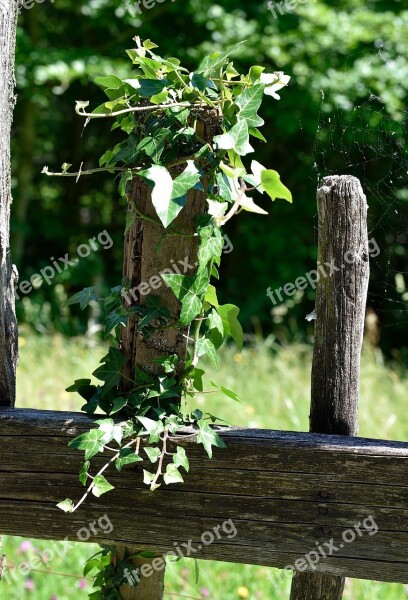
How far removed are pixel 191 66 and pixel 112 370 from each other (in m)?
5.70

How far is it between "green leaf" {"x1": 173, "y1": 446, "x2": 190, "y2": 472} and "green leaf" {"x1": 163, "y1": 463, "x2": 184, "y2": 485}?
0.01 m

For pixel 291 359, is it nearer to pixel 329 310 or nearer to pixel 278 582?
pixel 278 582

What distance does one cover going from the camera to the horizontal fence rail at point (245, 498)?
1530mm

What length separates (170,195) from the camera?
1410 mm

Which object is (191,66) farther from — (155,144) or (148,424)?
(148,424)

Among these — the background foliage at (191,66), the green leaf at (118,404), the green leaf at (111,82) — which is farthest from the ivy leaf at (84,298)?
the background foliage at (191,66)

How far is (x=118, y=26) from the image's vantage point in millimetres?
7117

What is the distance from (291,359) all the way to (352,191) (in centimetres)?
388

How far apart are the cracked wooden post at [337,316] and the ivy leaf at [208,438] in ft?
0.73

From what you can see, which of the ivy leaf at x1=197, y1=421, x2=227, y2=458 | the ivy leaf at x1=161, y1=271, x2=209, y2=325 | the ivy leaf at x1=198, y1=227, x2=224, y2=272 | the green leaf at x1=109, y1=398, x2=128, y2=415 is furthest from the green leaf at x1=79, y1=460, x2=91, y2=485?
the ivy leaf at x1=198, y1=227, x2=224, y2=272

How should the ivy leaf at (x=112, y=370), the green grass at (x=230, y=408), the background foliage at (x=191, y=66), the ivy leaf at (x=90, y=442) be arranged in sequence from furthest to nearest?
the background foliage at (x=191, y=66)
the green grass at (x=230, y=408)
the ivy leaf at (x=112, y=370)
the ivy leaf at (x=90, y=442)

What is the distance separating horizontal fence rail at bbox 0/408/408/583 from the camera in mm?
1530

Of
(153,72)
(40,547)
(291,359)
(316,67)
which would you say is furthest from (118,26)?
(153,72)

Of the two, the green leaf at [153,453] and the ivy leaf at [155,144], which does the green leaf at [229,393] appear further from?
the ivy leaf at [155,144]
